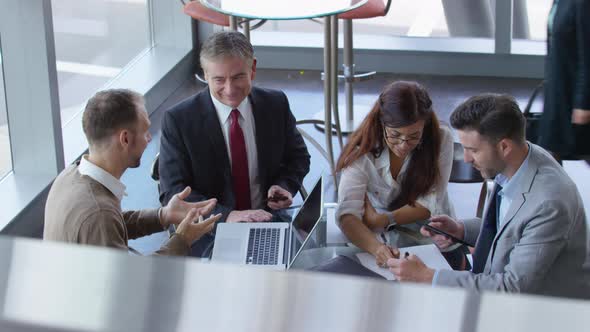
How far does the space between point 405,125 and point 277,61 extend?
379 cm

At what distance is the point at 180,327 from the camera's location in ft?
1.72

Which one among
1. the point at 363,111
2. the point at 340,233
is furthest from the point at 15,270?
the point at 363,111

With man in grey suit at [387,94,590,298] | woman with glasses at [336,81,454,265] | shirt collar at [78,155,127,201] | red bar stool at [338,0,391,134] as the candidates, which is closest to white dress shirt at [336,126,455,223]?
woman with glasses at [336,81,454,265]

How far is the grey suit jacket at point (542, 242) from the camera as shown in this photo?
2191 millimetres

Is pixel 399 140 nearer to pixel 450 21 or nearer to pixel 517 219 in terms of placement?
pixel 517 219

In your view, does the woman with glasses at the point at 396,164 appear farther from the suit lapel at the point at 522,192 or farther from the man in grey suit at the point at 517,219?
the suit lapel at the point at 522,192

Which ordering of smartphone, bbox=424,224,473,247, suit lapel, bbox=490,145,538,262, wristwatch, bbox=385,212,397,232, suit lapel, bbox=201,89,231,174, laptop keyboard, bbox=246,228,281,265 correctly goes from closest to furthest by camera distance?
suit lapel, bbox=490,145,538,262, laptop keyboard, bbox=246,228,281,265, smartphone, bbox=424,224,473,247, wristwatch, bbox=385,212,397,232, suit lapel, bbox=201,89,231,174

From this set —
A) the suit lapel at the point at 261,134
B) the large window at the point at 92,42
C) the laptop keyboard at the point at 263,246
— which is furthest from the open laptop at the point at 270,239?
the large window at the point at 92,42

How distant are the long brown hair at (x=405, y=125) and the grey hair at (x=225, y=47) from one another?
20.0 inches

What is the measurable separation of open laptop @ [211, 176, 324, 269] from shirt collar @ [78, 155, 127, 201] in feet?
1.16

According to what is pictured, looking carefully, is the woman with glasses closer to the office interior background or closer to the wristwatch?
Result: the wristwatch

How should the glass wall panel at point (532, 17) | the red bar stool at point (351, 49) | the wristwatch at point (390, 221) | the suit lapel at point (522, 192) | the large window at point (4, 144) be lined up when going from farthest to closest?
the glass wall panel at point (532, 17) → the red bar stool at point (351, 49) → the large window at point (4, 144) → the wristwatch at point (390, 221) → the suit lapel at point (522, 192)

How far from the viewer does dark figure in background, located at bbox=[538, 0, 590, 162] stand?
2.99 metres

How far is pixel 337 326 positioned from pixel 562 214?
1.82m
